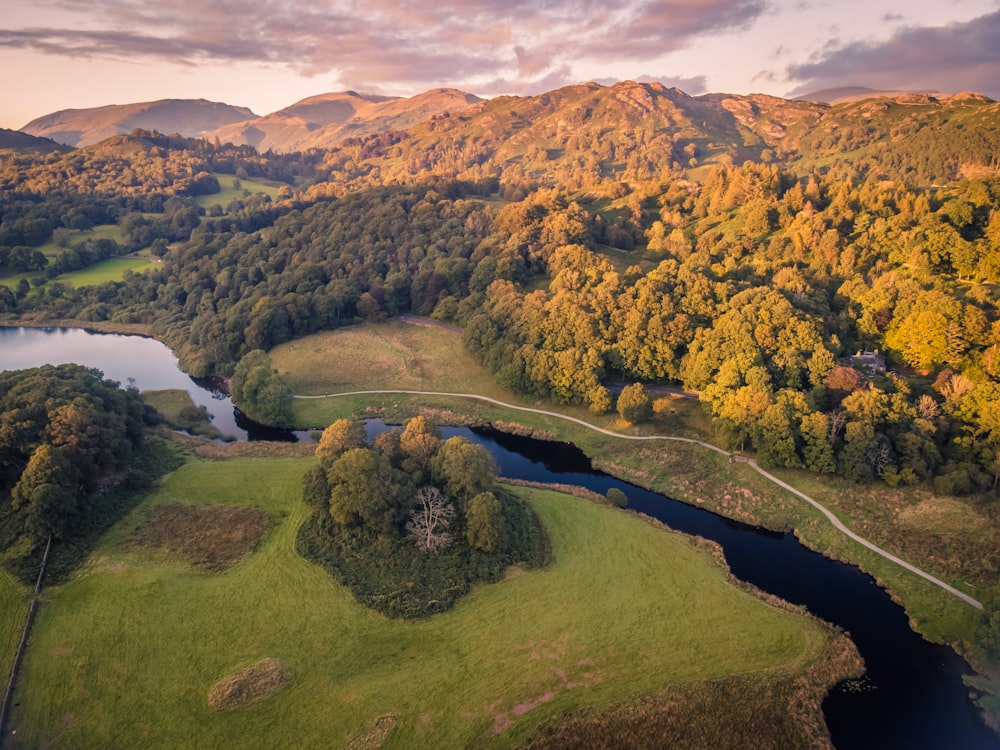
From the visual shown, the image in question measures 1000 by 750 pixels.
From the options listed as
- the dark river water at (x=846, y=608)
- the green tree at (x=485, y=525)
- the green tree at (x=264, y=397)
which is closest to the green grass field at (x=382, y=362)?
the green tree at (x=264, y=397)

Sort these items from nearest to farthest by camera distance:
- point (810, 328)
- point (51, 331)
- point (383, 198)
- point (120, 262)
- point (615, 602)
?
point (615, 602) → point (810, 328) → point (51, 331) → point (383, 198) → point (120, 262)

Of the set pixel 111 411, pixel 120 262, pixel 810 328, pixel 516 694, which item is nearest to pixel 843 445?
pixel 810 328

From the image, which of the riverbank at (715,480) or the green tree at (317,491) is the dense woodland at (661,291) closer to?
the riverbank at (715,480)

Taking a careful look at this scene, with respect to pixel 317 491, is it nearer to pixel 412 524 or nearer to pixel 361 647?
pixel 412 524

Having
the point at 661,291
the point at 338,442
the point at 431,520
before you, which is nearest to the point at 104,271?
the point at 338,442

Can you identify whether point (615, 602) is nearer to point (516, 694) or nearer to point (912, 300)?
point (516, 694)
